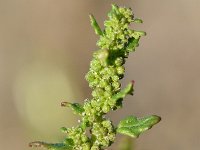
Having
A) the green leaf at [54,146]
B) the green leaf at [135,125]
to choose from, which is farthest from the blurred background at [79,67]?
the green leaf at [54,146]

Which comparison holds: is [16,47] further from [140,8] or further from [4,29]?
[140,8]

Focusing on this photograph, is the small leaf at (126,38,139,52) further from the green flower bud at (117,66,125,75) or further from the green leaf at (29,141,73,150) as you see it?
the green leaf at (29,141,73,150)

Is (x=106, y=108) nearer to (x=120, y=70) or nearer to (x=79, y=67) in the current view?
(x=120, y=70)

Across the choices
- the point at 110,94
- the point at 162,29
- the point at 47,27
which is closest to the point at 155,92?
the point at 162,29

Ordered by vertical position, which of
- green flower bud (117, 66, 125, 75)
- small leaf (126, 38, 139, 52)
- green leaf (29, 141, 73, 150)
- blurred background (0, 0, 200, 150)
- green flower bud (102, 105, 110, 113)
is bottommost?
green leaf (29, 141, 73, 150)

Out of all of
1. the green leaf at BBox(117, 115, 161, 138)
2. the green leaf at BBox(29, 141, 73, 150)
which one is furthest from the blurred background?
the green leaf at BBox(29, 141, 73, 150)

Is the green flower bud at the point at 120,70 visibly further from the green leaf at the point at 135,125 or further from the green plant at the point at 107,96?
the green leaf at the point at 135,125

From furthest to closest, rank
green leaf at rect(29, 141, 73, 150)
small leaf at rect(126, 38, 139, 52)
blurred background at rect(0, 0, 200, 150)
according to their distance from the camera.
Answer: blurred background at rect(0, 0, 200, 150) < small leaf at rect(126, 38, 139, 52) < green leaf at rect(29, 141, 73, 150)
